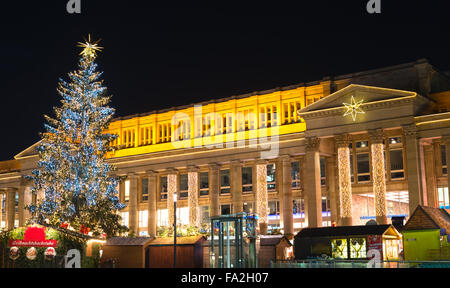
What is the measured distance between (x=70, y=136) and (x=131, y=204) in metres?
33.4

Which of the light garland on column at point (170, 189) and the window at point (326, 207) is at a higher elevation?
the light garland on column at point (170, 189)

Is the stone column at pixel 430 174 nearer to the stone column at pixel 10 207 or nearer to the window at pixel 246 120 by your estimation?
the window at pixel 246 120

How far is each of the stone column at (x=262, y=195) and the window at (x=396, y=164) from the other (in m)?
14.8

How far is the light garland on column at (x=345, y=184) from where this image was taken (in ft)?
205

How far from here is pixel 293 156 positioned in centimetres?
7181

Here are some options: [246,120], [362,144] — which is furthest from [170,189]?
[362,144]

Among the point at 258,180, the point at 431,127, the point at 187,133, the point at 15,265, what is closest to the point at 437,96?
the point at 431,127

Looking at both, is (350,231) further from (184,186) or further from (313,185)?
(184,186)

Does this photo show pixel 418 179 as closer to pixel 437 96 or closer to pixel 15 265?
pixel 437 96

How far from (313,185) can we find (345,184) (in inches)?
139

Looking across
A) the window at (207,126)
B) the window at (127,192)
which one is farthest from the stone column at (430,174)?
the window at (127,192)

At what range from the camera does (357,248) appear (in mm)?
45656

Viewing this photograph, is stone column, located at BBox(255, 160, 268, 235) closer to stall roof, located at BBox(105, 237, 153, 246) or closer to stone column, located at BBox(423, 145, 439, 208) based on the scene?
stone column, located at BBox(423, 145, 439, 208)

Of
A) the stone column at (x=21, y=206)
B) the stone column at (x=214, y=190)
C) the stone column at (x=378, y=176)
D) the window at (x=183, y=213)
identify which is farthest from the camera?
the stone column at (x=21, y=206)
